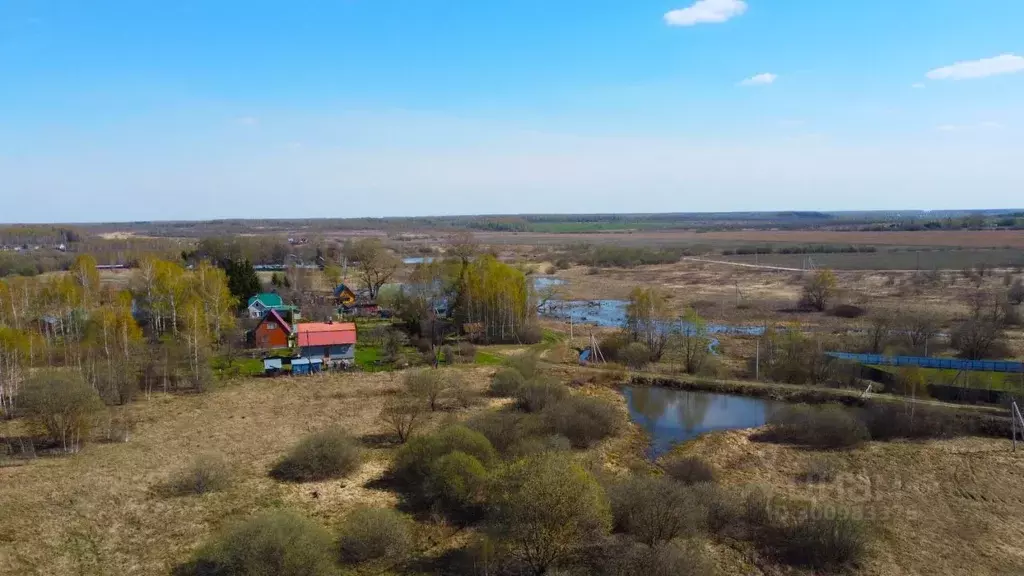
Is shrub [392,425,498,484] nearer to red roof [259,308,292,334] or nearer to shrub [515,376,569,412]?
shrub [515,376,569,412]

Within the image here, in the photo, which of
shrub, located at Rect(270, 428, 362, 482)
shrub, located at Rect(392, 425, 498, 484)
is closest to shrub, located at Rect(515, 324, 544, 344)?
shrub, located at Rect(270, 428, 362, 482)

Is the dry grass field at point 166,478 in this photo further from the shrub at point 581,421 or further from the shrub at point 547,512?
the shrub at point 547,512

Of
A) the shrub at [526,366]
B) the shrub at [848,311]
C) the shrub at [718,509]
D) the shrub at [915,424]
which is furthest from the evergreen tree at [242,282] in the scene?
the shrub at [848,311]

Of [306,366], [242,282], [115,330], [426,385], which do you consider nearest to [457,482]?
[426,385]

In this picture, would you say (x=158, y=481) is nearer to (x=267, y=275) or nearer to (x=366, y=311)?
(x=366, y=311)

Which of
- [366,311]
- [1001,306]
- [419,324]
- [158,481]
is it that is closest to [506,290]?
[419,324]

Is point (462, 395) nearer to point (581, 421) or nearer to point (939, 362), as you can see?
point (581, 421)
